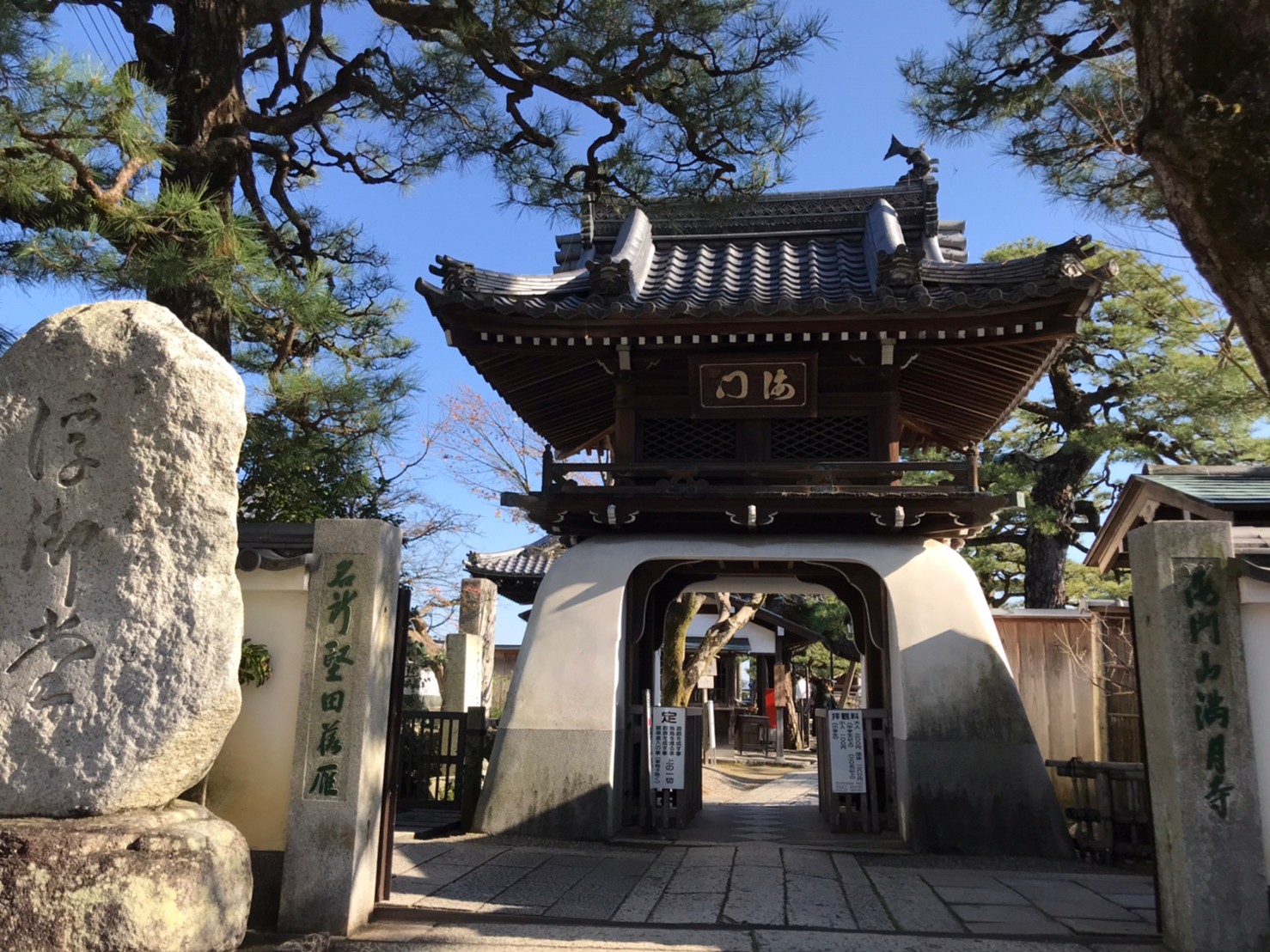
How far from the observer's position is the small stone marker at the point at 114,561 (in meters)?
4.42

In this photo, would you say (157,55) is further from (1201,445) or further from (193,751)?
(1201,445)

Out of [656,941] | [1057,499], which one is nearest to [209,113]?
[656,941]

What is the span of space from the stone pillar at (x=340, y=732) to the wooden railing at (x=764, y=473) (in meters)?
3.65

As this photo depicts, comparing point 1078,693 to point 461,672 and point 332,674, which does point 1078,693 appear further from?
point 332,674

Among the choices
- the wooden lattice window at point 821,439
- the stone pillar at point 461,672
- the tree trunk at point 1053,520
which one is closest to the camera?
the wooden lattice window at point 821,439

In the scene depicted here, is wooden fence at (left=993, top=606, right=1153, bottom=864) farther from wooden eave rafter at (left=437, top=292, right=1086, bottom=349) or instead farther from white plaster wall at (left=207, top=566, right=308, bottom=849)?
white plaster wall at (left=207, top=566, right=308, bottom=849)

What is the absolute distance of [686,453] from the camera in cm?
989

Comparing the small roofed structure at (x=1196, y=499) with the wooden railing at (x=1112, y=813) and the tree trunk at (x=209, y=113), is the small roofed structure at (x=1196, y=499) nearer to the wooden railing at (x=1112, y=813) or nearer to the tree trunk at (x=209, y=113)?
the wooden railing at (x=1112, y=813)

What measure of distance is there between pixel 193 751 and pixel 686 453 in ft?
20.4

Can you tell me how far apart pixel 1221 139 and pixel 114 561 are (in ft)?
17.0

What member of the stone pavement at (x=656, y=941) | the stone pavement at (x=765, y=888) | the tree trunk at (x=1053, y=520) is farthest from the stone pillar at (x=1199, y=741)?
the tree trunk at (x=1053, y=520)

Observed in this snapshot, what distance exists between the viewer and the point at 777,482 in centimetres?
938

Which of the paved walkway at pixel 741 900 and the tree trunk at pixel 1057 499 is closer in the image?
the paved walkway at pixel 741 900

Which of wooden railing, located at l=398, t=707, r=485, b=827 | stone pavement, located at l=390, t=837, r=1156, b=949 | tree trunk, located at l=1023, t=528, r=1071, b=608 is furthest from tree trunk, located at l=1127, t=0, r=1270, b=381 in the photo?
tree trunk, located at l=1023, t=528, r=1071, b=608
